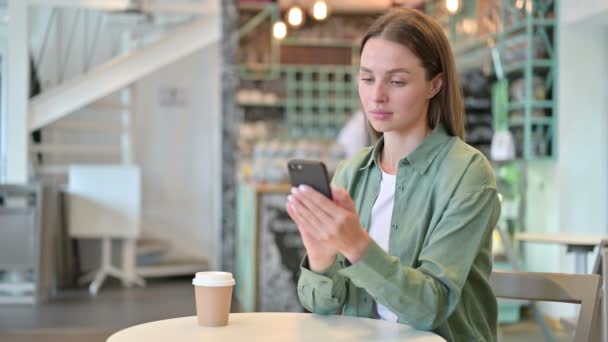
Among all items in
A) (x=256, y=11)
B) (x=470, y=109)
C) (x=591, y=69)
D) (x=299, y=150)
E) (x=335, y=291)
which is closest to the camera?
(x=335, y=291)

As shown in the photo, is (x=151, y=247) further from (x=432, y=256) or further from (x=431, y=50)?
(x=432, y=256)

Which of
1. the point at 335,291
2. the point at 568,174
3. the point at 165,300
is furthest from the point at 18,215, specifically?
the point at 335,291

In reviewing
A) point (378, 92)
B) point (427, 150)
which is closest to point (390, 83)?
point (378, 92)

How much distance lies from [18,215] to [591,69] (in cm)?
496

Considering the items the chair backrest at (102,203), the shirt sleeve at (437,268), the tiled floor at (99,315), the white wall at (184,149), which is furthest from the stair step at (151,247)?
the shirt sleeve at (437,268)

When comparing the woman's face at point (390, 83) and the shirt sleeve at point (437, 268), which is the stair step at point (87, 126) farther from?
the shirt sleeve at point (437, 268)

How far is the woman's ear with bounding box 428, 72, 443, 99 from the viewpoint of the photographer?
1.91 metres

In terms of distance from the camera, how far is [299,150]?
7344 millimetres

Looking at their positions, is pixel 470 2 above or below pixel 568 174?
above

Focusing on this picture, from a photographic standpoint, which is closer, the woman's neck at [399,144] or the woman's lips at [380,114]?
the woman's lips at [380,114]

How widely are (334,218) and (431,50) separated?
51 centimetres

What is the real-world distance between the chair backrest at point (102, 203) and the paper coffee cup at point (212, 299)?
7.03 m

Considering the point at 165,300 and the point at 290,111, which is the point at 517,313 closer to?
the point at 165,300

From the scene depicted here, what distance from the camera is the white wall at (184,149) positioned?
1059 cm
